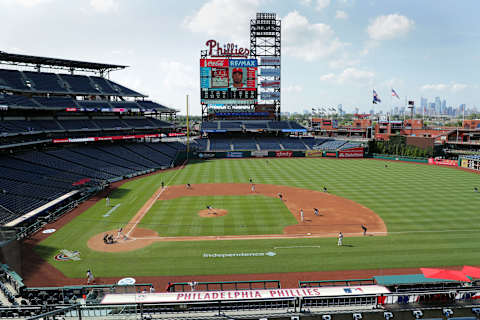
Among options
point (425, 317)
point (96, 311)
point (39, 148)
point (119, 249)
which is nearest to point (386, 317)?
point (425, 317)

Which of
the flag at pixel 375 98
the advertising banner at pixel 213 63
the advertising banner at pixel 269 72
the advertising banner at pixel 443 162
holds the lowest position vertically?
the advertising banner at pixel 443 162

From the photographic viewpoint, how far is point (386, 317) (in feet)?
40.3

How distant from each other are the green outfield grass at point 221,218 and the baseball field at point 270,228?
10cm

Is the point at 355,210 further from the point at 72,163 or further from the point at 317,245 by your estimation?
the point at 72,163

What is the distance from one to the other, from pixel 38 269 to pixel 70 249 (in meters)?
3.03

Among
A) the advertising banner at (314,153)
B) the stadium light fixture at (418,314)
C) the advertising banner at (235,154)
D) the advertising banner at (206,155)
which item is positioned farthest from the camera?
the advertising banner at (314,153)

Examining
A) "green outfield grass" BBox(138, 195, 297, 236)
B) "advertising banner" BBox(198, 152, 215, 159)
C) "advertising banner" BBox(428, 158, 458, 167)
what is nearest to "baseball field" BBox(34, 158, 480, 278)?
"green outfield grass" BBox(138, 195, 297, 236)

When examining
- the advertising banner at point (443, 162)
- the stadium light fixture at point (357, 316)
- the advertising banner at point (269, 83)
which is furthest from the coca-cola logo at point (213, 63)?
the stadium light fixture at point (357, 316)

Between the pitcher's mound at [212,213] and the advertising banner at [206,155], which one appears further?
the advertising banner at [206,155]

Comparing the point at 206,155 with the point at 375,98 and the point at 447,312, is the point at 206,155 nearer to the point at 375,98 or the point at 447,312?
the point at 375,98

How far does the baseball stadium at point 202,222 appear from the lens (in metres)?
12.8

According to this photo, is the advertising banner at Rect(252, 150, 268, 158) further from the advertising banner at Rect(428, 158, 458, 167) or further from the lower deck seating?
the advertising banner at Rect(428, 158, 458, 167)

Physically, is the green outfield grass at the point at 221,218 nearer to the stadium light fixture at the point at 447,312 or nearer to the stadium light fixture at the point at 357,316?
the stadium light fixture at the point at 357,316

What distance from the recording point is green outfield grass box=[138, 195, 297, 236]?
25469 mm
